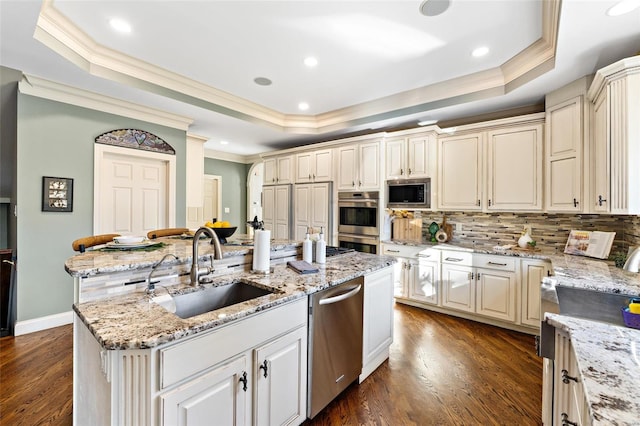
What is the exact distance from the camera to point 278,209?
5.33 meters

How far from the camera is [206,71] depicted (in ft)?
10.3

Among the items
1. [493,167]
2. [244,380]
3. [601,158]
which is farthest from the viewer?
[493,167]

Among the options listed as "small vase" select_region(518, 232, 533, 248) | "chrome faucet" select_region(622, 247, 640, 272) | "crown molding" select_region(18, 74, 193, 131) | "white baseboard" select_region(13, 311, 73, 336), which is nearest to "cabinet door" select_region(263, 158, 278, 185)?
"crown molding" select_region(18, 74, 193, 131)

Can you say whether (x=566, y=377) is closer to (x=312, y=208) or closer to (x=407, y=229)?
(x=407, y=229)

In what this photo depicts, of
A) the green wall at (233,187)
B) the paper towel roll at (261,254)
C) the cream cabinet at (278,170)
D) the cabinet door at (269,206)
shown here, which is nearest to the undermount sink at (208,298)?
the paper towel roll at (261,254)

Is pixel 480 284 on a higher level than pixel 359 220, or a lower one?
lower

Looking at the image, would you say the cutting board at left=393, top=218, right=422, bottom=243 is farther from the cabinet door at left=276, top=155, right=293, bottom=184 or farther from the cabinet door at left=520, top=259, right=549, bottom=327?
the cabinet door at left=276, top=155, right=293, bottom=184

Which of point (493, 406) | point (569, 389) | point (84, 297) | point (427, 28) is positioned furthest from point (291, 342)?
point (427, 28)

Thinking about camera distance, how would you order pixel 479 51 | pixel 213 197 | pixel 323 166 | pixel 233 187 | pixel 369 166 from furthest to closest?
pixel 233 187, pixel 213 197, pixel 323 166, pixel 369 166, pixel 479 51

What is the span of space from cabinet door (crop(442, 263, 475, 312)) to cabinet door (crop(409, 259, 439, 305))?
0.11 m

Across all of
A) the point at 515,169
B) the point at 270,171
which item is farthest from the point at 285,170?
the point at 515,169

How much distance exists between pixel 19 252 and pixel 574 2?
203 inches

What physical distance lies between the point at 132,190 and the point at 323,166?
2811 millimetres

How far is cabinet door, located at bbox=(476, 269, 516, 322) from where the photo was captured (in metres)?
3.08
